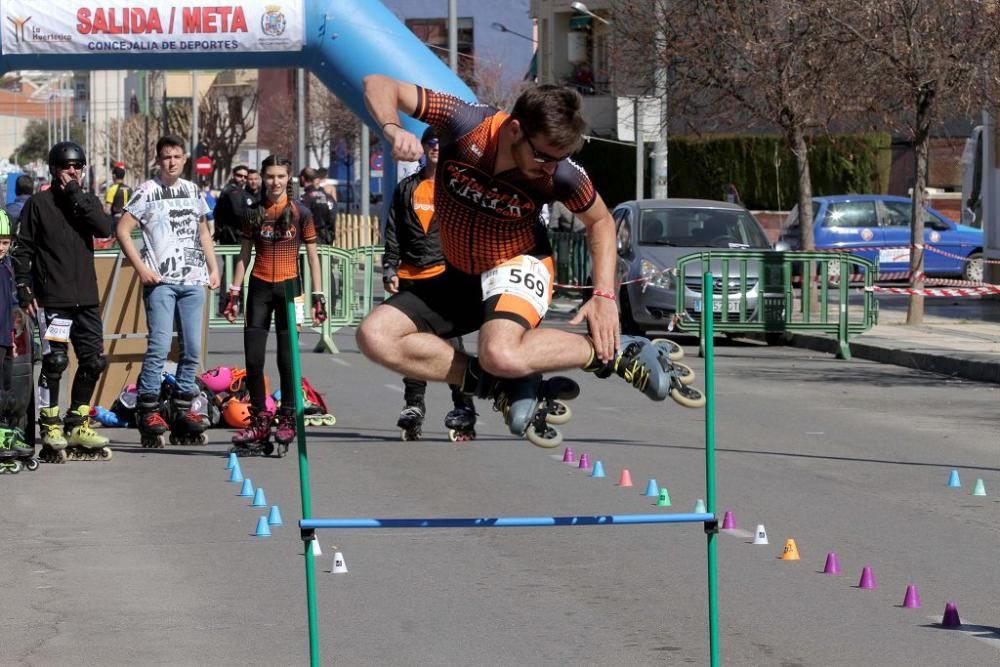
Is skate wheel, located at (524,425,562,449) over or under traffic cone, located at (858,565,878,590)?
over

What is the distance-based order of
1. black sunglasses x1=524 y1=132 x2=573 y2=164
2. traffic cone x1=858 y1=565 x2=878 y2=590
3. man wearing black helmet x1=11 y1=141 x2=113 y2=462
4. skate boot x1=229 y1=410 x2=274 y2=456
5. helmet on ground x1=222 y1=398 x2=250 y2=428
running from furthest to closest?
helmet on ground x1=222 y1=398 x2=250 y2=428 → skate boot x1=229 y1=410 x2=274 y2=456 → man wearing black helmet x1=11 y1=141 x2=113 y2=462 → traffic cone x1=858 y1=565 x2=878 y2=590 → black sunglasses x1=524 y1=132 x2=573 y2=164

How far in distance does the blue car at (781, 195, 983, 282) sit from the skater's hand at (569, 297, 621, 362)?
25.0m

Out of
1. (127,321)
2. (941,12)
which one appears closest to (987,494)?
(127,321)

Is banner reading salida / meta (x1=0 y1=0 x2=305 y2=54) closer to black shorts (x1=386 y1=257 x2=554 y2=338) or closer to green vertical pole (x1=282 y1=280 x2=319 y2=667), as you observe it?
black shorts (x1=386 y1=257 x2=554 y2=338)

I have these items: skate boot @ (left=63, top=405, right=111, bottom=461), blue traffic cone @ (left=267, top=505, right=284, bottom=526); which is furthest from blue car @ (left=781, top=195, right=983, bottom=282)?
blue traffic cone @ (left=267, top=505, right=284, bottom=526)

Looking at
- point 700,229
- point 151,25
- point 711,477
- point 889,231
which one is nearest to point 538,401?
point 711,477

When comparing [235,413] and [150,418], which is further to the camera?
[235,413]

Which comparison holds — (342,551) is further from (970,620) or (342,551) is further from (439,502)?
(970,620)

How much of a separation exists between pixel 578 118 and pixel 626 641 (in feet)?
6.54

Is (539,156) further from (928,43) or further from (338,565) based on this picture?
(928,43)

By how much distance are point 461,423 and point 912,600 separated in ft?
18.0

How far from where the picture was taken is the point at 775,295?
840 inches

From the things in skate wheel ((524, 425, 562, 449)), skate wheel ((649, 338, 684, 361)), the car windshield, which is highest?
the car windshield

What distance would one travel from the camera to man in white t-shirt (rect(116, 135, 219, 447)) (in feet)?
40.1
